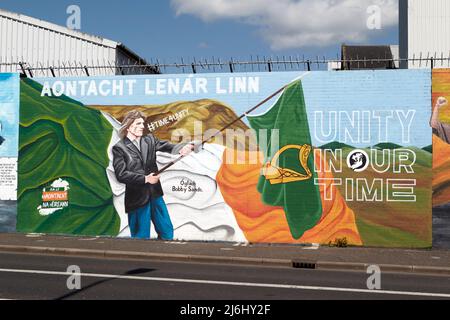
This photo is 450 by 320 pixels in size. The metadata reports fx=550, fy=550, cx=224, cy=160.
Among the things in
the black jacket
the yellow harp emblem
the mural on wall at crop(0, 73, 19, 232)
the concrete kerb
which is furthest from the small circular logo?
the mural on wall at crop(0, 73, 19, 232)

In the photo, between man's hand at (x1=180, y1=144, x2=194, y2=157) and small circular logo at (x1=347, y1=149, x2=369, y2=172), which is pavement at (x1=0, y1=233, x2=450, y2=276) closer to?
small circular logo at (x1=347, y1=149, x2=369, y2=172)

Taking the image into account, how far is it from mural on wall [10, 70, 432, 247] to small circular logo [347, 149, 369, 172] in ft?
0.09

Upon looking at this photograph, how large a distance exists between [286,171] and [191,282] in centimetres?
621

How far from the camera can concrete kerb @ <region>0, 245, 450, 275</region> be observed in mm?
12266

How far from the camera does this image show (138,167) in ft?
53.7

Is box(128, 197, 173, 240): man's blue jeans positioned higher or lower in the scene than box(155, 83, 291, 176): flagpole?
lower

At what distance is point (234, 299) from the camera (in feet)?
28.0

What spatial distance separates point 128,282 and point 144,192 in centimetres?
656

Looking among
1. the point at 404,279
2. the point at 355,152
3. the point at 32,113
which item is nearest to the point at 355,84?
Result: the point at 355,152

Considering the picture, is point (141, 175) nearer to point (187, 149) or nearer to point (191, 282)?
point (187, 149)

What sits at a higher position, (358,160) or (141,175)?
(358,160)

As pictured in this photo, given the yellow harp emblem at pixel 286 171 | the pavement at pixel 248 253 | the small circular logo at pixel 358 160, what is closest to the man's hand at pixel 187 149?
the yellow harp emblem at pixel 286 171

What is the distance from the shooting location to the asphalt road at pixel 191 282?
8.80 meters

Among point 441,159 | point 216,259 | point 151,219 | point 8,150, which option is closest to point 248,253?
point 216,259
